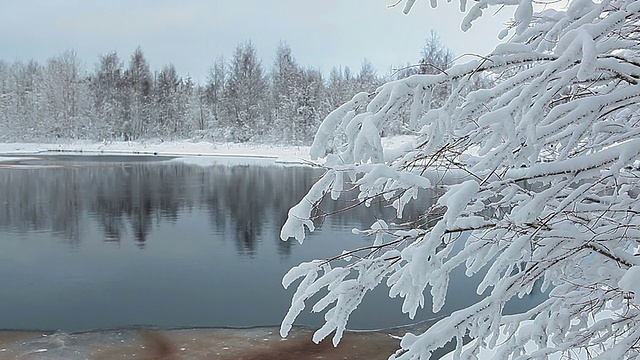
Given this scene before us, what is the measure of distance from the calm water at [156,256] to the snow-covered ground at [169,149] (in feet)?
64.7

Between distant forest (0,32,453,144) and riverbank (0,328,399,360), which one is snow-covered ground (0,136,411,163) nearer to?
distant forest (0,32,453,144)

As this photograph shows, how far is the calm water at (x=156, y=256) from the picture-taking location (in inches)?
306

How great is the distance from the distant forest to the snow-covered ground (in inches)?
51.6

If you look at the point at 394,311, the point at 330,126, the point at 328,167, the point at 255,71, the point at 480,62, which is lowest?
the point at 394,311

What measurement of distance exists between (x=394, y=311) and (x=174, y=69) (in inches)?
2030

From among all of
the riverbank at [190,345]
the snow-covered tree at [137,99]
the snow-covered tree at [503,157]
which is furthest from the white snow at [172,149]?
the snow-covered tree at [503,157]

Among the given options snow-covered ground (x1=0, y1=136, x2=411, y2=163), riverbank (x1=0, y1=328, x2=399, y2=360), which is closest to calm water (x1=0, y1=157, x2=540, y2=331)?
riverbank (x1=0, y1=328, x2=399, y2=360)

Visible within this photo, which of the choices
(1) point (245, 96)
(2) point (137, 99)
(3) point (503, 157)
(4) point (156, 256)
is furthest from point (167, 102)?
(3) point (503, 157)

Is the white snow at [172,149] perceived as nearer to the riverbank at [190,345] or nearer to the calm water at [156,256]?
the calm water at [156,256]

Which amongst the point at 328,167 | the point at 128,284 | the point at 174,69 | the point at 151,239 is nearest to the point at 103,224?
the point at 151,239

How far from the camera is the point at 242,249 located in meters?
11.6

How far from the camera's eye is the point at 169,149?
145 feet

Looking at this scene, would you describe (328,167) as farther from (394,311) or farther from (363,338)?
(394,311)

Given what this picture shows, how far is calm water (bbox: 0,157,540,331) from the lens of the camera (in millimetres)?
7762
